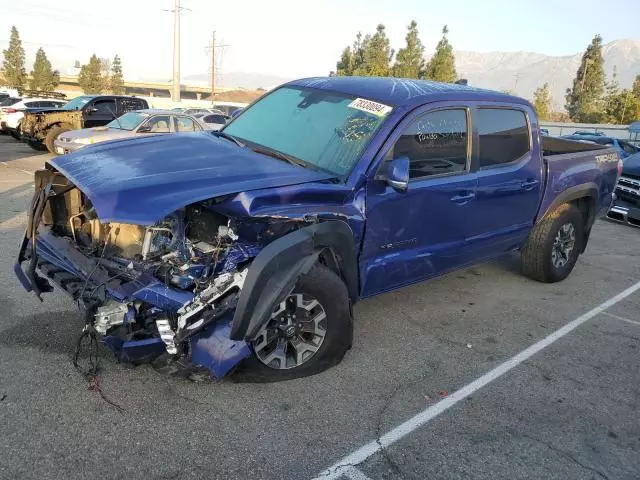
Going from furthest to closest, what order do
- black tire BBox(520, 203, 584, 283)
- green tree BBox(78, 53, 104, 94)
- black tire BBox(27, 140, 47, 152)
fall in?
green tree BBox(78, 53, 104, 94)
black tire BBox(27, 140, 47, 152)
black tire BBox(520, 203, 584, 283)

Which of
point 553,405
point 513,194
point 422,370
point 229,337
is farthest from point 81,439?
point 513,194

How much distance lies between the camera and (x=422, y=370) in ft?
12.7

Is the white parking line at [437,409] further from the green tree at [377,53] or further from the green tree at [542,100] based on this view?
the green tree at [542,100]

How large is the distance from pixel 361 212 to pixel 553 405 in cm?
177

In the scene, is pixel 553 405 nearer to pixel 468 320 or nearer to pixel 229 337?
pixel 468 320

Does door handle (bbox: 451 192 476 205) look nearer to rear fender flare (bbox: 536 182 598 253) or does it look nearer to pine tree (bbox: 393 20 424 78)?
rear fender flare (bbox: 536 182 598 253)

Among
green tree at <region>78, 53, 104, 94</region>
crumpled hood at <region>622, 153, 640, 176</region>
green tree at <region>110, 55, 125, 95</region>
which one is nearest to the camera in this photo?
crumpled hood at <region>622, 153, 640, 176</region>

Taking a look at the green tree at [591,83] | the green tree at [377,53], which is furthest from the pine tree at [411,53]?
the green tree at [591,83]

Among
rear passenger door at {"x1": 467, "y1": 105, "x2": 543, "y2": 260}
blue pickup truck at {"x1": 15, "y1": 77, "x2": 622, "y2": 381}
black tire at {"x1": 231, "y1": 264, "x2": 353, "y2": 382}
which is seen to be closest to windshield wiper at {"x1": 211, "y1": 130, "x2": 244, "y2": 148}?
blue pickup truck at {"x1": 15, "y1": 77, "x2": 622, "y2": 381}

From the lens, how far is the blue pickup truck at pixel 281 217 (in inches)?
118

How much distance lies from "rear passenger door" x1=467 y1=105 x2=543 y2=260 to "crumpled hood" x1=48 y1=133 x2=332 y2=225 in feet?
5.33

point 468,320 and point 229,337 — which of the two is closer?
point 229,337

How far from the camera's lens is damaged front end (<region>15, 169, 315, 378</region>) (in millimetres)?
2986

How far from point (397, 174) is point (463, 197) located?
3.21ft
